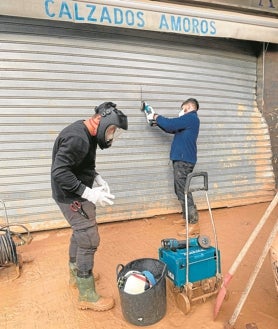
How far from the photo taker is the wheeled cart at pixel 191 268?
9.99 ft

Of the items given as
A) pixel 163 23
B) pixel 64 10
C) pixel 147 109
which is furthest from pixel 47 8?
pixel 147 109

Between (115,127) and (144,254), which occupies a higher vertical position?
(115,127)

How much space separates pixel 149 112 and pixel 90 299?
338cm

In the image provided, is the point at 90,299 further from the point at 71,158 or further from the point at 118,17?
the point at 118,17

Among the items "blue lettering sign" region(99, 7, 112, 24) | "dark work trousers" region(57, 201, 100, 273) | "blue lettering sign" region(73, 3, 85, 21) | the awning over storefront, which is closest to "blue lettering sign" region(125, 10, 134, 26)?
the awning over storefront

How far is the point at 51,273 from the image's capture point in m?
4.00

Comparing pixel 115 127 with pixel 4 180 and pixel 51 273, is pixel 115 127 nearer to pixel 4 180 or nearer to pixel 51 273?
pixel 51 273

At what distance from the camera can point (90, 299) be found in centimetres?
320

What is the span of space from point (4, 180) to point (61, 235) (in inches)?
50.3

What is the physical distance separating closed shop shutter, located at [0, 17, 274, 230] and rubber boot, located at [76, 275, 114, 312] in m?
2.30

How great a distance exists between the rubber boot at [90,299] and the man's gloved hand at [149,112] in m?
3.08

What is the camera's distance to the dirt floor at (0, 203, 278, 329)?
3.01 m

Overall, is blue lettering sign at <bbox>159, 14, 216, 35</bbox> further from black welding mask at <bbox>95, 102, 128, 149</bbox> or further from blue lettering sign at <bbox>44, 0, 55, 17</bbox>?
black welding mask at <bbox>95, 102, 128, 149</bbox>

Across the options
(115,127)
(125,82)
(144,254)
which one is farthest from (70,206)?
(125,82)
